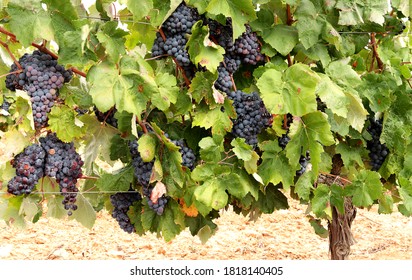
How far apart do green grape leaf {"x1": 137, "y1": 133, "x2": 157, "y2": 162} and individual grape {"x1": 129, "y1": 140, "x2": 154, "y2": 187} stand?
0.09 m

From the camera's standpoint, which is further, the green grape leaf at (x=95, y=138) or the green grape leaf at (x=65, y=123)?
the green grape leaf at (x=95, y=138)

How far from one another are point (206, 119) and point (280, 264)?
1184mm

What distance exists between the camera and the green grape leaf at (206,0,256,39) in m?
1.90

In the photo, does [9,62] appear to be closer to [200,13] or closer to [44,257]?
[200,13]

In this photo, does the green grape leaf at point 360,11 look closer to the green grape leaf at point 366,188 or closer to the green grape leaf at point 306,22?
the green grape leaf at point 306,22

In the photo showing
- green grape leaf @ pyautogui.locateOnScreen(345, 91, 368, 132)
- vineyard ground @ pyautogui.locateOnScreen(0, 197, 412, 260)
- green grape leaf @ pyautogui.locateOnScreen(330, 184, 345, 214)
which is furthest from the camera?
vineyard ground @ pyautogui.locateOnScreen(0, 197, 412, 260)

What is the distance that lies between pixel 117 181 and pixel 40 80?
0.52 meters

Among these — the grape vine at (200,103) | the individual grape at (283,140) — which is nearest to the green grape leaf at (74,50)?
the grape vine at (200,103)

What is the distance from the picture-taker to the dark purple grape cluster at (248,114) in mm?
2111

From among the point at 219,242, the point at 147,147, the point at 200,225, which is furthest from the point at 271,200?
the point at 219,242

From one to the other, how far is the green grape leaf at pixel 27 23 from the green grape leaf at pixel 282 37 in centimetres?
78

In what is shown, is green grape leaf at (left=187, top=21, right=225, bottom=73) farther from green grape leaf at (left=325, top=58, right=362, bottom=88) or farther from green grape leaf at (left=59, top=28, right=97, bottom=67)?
green grape leaf at (left=325, top=58, right=362, bottom=88)

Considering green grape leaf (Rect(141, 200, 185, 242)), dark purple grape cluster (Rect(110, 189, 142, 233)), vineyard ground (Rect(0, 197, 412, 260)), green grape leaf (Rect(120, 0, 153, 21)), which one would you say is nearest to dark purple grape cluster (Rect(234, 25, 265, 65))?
green grape leaf (Rect(120, 0, 153, 21))

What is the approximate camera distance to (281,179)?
217cm
